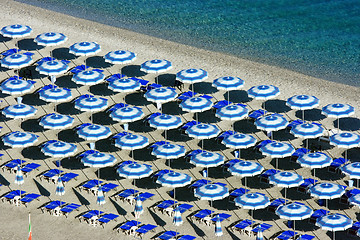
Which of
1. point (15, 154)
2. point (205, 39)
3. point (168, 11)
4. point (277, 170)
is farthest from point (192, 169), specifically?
point (168, 11)

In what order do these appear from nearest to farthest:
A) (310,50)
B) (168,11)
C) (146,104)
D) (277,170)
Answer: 1. (277,170)
2. (146,104)
3. (310,50)
4. (168,11)

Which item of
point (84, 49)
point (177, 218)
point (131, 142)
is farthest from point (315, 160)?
point (84, 49)

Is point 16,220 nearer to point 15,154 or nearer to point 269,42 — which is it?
point 15,154

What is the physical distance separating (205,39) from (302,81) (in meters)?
11.1

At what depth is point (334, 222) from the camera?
139ft

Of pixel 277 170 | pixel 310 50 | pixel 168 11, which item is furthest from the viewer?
pixel 168 11

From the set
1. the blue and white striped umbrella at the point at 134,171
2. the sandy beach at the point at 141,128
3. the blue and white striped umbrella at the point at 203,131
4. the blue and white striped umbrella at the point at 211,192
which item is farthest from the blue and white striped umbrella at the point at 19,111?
the blue and white striped umbrella at the point at 211,192

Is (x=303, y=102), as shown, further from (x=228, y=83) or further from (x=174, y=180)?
(x=174, y=180)

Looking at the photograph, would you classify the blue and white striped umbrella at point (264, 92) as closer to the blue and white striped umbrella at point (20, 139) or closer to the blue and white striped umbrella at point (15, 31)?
the blue and white striped umbrella at point (20, 139)

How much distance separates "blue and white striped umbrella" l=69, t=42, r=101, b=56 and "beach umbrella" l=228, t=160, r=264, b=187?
1478 cm

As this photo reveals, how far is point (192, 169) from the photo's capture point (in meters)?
48.8

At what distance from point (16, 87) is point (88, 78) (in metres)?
4.07

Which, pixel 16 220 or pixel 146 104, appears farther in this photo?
pixel 146 104

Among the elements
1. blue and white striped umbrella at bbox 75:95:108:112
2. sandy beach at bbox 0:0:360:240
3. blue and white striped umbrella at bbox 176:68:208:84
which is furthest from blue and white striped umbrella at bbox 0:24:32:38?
blue and white striped umbrella at bbox 176:68:208:84
